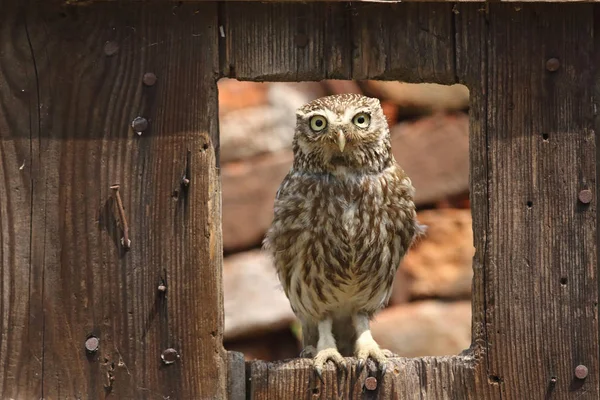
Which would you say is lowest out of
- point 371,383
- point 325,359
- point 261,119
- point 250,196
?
point 371,383

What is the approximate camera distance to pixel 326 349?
536 centimetres

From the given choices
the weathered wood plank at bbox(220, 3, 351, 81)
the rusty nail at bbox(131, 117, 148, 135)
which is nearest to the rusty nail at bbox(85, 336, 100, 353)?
the rusty nail at bbox(131, 117, 148, 135)

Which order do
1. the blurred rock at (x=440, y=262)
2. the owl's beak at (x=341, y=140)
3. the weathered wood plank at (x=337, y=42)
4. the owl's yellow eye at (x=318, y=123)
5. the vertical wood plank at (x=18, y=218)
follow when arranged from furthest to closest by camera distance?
the blurred rock at (x=440, y=262), the owl's yellow eye at (x=318, y=123), the owl's beak at (x=341, y=140), the weathered wood plank at (x=337, y=42), the vertical wood plank at (x=18, y=218)

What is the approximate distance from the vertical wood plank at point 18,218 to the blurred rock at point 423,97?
3.58 meters

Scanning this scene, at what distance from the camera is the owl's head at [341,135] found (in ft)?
18.2

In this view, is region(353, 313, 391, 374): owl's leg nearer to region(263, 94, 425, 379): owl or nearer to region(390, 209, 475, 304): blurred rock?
region(263, 94, 425, 379): owl

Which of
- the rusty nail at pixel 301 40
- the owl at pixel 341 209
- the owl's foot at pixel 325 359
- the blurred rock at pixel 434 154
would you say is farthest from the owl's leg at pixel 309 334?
the blurred rock at pixel 434 154

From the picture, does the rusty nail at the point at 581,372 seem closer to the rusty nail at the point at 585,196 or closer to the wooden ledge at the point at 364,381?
the wooden ledge at the point at 364,381

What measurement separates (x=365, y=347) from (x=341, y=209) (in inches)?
25.8

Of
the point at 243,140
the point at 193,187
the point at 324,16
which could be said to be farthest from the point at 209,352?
the point at 243,140

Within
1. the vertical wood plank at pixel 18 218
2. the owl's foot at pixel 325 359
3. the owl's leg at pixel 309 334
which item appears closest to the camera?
the vertical wood plank at pixel 18 218

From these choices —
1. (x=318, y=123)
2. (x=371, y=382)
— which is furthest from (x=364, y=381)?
(x=318, y=123)

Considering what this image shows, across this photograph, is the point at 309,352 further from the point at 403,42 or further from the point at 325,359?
the point at 403,42

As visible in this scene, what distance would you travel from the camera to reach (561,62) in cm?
513
